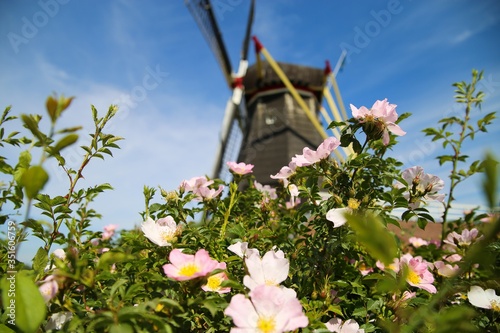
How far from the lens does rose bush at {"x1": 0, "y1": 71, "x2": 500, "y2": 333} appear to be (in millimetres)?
635

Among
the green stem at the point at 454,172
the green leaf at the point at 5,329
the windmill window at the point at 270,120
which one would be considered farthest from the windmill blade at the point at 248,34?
the green leaf at the point at 5,329

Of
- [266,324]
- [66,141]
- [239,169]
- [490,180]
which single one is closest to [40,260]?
[66,141]

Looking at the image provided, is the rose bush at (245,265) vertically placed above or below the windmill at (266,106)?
below

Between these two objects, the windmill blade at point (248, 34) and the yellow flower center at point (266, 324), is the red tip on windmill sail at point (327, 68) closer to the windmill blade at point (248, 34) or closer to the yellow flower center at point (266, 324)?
the windmill blade at point (248, 34)

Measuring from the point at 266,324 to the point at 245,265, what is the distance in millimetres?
203

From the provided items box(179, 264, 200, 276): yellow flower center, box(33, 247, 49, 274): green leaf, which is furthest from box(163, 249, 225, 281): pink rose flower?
box(33, 247, 49, 274): green leaf

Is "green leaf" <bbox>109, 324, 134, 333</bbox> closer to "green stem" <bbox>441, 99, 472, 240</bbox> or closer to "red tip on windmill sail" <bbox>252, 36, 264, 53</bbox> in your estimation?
"green stem" <bbox>441, 99, 472, 240</bbox>

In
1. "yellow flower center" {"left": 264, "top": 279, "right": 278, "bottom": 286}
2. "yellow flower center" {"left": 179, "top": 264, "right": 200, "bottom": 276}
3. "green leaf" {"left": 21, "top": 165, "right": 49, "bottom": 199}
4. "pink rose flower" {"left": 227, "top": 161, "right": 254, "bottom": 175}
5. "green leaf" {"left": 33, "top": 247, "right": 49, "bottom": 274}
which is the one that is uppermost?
"pink rose flower" {"left": 227, "top": 161, "right": 254, "bottom": 175}

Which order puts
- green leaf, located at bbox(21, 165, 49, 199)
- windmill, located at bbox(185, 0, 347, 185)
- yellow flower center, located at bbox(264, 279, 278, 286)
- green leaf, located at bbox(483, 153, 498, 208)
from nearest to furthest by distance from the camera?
green leaf, located at bbox(483, 153, 498, 208)
green leaf, located at bbox(21, 165, 49, 199)
yellow flower center, located at bbox(264, 279, 278, 286)
windmill, located at bbox(185, 0, 347, 185)

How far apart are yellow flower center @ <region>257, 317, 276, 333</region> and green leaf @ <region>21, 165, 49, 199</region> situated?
515 mm

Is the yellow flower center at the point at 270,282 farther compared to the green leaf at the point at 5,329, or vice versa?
the yellow flower center at the point at 270,282

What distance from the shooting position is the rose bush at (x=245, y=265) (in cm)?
63

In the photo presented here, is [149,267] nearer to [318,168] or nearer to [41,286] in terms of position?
[41,286]

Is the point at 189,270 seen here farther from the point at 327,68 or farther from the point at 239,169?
the point at 327,68
